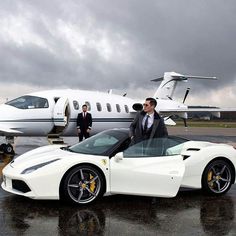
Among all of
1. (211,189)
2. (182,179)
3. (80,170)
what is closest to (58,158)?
(80,170)

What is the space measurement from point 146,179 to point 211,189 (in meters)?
1.50

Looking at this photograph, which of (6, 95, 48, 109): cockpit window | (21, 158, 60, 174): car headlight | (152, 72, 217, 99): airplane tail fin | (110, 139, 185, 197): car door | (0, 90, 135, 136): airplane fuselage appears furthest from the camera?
(152, 72, 217, 99): airplane tail fin

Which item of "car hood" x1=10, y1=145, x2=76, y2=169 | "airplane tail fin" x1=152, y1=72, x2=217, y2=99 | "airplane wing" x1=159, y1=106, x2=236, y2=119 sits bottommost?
"car hood" x1=10, y1=145, x2=76, y2=169

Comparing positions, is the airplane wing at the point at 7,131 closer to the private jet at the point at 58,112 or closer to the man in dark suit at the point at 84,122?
the private jet at the point at 58,112

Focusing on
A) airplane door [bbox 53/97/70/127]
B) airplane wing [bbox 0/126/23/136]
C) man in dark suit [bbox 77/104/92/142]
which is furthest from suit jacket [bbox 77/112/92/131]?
airplane wing [bbox 0/126/23/136]

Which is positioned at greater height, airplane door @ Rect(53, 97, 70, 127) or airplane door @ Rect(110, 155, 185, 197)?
airplane door @ Rect(53, 97, 70, 127)

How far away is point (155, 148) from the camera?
6.60m

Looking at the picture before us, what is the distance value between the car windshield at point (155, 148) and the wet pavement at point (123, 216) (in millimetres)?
789

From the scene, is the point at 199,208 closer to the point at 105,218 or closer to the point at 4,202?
the point at 105,218

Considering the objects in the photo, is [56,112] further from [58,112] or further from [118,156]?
[118,156]

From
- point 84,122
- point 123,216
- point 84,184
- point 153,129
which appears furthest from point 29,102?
point 123,216

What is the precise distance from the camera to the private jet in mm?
13945

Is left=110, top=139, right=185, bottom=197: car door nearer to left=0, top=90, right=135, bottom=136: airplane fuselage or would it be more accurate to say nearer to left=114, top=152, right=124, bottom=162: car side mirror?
left=114, top=152, right=124, bottom=162: car side mirror

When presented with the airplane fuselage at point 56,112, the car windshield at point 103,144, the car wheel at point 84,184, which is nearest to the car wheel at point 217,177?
the car windshield at point 103,144
